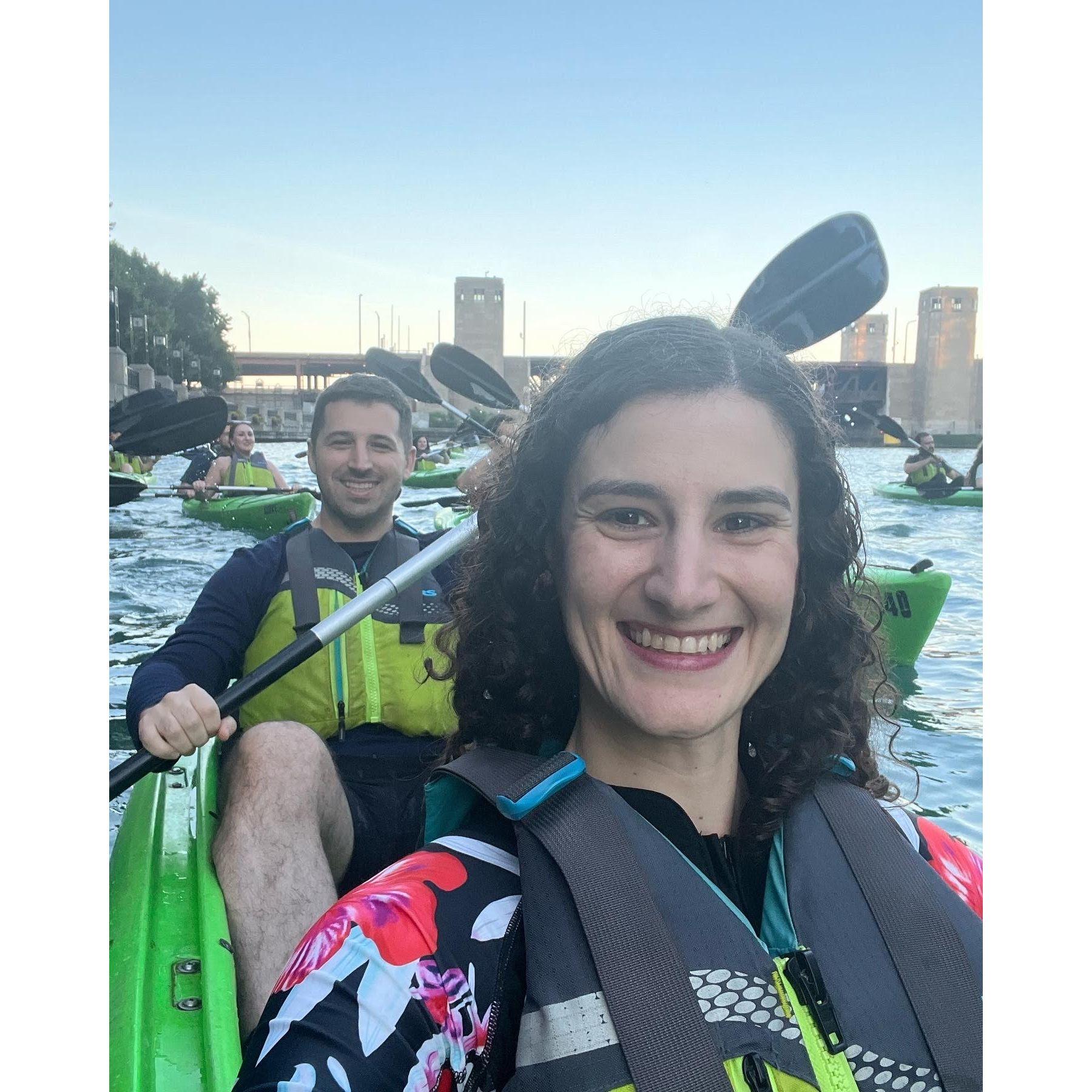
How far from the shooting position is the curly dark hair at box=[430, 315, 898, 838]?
90cm

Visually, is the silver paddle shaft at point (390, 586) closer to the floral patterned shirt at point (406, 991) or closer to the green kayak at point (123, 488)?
the floral patterned shirt at point (406, 991)

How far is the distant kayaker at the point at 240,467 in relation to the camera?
327 inches

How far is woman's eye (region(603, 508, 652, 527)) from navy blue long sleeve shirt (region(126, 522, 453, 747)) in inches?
56.3

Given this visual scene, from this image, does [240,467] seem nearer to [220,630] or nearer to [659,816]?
[220,630]

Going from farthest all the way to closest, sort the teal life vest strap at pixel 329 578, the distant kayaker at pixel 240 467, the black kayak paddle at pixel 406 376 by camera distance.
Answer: the distant kayaker at pixel 240 467, the black kayak paddle at pixel 406 376, the teal life vest strap at pixel 329 578

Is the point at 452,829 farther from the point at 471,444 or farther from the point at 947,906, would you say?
the point at 471,444

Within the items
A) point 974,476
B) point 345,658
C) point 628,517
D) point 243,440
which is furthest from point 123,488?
point 974,476

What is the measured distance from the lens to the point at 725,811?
95 cm

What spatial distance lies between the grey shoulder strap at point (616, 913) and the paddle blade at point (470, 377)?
399 cm

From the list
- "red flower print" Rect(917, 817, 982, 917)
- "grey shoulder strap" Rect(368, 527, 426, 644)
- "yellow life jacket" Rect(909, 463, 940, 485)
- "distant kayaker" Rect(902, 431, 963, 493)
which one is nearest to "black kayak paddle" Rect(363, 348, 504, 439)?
"grey shoulder strap" Rect(368, 527, 426, 644)

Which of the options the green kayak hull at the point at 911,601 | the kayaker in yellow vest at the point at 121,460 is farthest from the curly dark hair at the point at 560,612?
the green kayak hull at the point at 911,601
